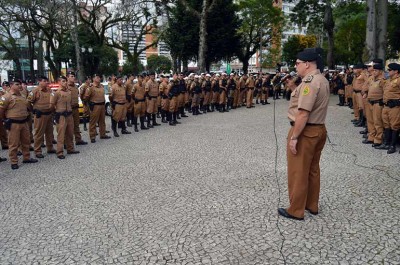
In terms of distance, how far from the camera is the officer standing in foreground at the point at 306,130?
4316 mm

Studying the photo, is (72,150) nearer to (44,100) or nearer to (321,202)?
(44,100)

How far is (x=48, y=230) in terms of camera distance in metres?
4.62

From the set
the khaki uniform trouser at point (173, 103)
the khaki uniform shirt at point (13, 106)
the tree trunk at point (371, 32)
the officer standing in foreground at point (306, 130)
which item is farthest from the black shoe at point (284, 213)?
the tree trunk at point (371, 32)

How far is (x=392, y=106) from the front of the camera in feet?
27.1

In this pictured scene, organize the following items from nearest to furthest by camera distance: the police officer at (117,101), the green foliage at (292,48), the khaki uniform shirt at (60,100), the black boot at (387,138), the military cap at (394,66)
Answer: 1. the military cap at (394,66)
2. the black boot at (387,138)
3. the khaki uniform shirt at (60,100)
4. the police officer at (117,101)
5. the green foliage at (292,48)

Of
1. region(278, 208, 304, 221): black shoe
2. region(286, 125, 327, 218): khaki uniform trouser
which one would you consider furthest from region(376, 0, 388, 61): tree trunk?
region(278, 208, 304, 221): black shoe

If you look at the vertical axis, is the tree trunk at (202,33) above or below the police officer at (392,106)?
above

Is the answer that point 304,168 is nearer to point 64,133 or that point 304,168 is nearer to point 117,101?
point 64,133

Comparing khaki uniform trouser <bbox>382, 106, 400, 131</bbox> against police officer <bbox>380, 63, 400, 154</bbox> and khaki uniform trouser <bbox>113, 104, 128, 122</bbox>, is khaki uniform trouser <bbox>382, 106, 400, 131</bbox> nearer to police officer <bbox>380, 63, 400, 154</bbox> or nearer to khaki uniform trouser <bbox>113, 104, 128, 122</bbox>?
police officer <bbox>380, 63, 400, 154</bbox>

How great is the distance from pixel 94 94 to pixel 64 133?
2.12 meters

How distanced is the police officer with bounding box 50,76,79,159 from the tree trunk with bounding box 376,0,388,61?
1611 cm

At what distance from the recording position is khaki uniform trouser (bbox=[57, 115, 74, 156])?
8.86 metres

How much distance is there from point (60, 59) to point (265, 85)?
2166cm

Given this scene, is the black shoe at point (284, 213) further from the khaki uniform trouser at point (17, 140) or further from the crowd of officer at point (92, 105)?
the khaki uniform trouser at point (17, 140)
